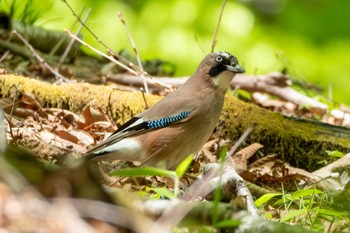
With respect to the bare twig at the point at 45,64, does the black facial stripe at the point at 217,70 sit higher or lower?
higher

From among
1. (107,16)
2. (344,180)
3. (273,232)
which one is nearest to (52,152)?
(344,180)

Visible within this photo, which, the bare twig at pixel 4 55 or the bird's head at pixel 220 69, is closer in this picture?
the bird's head at pixel 220 69

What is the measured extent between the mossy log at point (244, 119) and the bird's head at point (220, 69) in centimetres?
44

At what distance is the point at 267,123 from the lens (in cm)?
636

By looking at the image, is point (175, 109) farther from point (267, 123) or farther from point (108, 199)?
point (108, 199)

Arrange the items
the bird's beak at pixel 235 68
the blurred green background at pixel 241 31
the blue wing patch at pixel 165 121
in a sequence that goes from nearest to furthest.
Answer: the blue wing patch at pixel 165 121 → the bird's beak at pixel 235 68 → the blurred green background at pixel 241 31

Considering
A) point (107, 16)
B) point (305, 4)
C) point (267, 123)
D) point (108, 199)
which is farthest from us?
point (305, 4)

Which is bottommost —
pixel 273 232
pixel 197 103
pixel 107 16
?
pixel 107 16

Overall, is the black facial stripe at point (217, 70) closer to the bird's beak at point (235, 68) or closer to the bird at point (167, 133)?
the bird's beak at point (235, 68)

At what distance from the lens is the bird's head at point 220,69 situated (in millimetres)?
6082

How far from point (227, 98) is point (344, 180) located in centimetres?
178

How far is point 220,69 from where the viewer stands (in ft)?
20.2

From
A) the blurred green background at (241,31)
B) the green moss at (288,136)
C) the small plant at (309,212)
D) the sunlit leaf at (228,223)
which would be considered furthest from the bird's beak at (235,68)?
the blurred green background at (241,31)

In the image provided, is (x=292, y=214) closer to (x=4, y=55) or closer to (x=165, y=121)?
(x=165, y=121)
